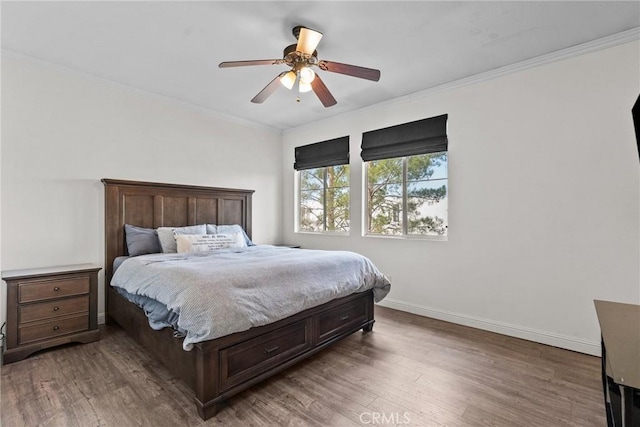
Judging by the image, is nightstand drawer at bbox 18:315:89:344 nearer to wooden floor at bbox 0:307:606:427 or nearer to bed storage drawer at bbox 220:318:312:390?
wooden floor at bbox 0:307:606:427

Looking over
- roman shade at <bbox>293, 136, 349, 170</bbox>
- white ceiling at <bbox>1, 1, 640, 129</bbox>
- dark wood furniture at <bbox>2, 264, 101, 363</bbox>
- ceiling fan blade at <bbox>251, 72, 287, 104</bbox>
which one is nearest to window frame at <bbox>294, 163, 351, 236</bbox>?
roman shade at <bbox>293, 136, 349, 170</bbox>

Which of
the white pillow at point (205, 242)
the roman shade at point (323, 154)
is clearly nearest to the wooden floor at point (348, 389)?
the white pillow at point (205, 242)

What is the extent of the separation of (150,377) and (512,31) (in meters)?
3.81

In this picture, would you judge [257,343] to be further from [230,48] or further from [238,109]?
[238,109]

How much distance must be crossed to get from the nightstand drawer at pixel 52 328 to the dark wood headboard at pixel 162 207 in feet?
1.91

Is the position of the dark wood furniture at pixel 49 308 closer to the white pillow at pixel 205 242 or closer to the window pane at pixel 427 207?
the white pillow at pixel 205 242

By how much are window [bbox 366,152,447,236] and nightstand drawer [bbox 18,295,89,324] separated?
128 inches

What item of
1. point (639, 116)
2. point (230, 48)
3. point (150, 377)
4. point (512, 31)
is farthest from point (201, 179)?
point (639, 116)

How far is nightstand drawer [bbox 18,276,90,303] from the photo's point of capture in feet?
8.01

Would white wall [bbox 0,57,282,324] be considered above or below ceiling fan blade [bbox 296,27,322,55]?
below

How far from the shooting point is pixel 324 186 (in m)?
4.79

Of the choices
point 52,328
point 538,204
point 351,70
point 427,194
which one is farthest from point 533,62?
point 52,328

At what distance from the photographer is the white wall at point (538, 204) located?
2.49m

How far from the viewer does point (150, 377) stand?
7.10ft
